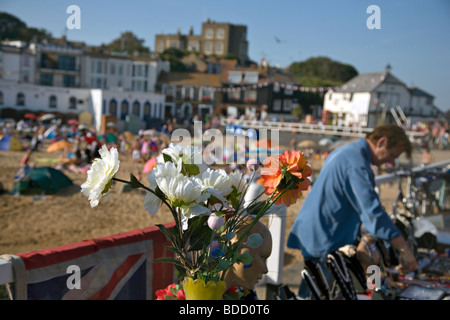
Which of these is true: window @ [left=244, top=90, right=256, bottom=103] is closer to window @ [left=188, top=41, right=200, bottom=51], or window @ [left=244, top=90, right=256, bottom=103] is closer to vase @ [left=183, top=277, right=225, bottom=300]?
window @ [left=188, top=41, right=200, bottom=51]

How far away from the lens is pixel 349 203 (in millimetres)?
2707

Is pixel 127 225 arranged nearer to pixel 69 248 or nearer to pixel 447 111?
pixel 69 248

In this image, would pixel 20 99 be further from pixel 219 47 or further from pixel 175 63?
pixel 219 47

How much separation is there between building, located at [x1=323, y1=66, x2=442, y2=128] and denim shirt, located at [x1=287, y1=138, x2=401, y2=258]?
39568 mm

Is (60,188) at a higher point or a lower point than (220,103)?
lower

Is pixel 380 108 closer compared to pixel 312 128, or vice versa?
pixel 312 128

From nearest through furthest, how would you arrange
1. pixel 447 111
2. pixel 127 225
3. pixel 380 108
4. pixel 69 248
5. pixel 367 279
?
pixel 69 248, pixel 367 279, pixel 127 225, pixel 380 108, pixel 447 111

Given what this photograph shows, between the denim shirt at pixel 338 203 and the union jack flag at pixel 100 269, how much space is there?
95cm

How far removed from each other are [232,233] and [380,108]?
4539 cm

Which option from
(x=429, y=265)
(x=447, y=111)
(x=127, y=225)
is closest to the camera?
(x=429, y=265)

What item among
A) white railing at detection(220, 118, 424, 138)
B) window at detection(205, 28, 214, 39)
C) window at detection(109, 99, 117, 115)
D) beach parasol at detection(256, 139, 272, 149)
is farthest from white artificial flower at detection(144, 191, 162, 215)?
window at detection(205, 28, 214, 39)

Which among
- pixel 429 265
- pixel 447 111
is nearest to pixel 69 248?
pixel 429 265

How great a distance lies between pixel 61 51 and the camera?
1895 inches

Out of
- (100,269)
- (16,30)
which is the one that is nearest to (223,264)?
(100,269)
